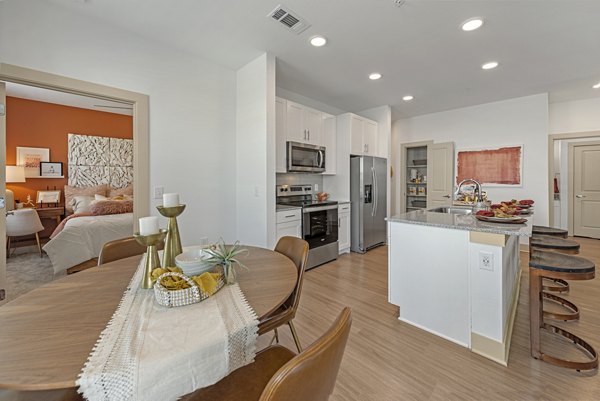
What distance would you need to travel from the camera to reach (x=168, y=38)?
265 centimetres

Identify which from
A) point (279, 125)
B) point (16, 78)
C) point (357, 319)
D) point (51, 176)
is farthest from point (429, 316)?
point (51, 176)

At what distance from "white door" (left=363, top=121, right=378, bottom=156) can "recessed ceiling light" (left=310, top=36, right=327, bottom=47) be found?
7.24 feet

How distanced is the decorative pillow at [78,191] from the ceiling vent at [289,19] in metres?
4.91

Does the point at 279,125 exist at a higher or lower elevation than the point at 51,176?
higher

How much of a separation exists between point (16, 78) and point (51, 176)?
12.0ft

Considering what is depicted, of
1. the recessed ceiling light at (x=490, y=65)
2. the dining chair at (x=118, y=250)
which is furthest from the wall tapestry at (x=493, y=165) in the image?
the dining chair at (x=118, y=250)

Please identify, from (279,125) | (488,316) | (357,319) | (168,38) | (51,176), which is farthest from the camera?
(51,176)

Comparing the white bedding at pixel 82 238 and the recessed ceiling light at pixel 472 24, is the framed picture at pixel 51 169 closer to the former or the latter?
the white bedding at pixel 82 238

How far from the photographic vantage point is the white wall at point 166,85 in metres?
2.07

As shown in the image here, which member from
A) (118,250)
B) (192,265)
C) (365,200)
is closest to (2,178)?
(118,250)

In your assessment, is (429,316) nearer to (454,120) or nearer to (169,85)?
(169,85)

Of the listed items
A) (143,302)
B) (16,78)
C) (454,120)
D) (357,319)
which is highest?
(454,120)

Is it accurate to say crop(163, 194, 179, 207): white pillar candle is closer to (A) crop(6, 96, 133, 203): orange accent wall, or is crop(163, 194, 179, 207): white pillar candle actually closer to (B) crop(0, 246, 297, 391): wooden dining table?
(B) crop(0, 246, 297, 391): wooden dining table

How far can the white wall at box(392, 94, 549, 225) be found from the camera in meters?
4.37
